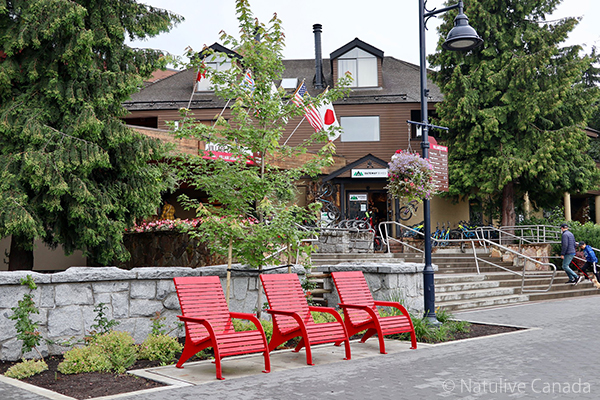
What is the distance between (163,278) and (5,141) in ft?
16.3

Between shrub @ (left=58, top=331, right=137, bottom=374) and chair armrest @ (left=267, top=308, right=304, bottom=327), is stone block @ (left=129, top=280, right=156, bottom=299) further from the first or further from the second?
chair armrest @ (left=267, top=308, right=304, bottom=327)

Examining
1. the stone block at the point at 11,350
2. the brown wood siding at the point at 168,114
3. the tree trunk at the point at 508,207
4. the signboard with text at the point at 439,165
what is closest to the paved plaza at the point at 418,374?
the stone block at the point at 11,350

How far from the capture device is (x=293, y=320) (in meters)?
6.92

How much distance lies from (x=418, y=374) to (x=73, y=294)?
4.16 metres

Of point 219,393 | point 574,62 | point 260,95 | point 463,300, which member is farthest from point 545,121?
point 219,393

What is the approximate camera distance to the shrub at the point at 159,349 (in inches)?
263

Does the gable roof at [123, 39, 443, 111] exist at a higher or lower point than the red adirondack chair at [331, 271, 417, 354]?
higher

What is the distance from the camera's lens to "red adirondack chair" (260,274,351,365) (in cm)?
654

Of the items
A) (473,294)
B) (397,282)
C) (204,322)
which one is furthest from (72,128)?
(473,294)

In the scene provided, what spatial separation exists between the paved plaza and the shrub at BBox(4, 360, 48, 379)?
0.70 feet

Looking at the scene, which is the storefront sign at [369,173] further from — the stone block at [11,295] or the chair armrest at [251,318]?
the stone block at [11,295]

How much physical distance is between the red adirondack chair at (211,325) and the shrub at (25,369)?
142 cm

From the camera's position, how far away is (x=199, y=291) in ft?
21.4

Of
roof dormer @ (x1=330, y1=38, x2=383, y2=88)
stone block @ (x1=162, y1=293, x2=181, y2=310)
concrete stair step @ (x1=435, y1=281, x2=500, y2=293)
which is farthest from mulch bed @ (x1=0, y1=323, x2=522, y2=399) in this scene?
roof dormer @ (x1=330, y1=38, x2=383, y2=88)
